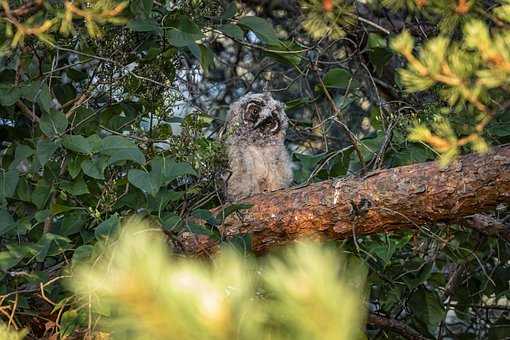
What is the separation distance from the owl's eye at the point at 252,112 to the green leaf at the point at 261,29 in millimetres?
785

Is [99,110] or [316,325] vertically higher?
[316,325]

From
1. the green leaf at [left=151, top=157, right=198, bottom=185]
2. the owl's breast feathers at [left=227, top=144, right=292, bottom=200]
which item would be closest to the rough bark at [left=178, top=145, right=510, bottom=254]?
the green leaf at [left=151, top=157, right=198, bottom=185]

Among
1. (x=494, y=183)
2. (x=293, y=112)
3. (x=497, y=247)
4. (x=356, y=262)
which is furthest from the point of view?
(x=293, y=112)

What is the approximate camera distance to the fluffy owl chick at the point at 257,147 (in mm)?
3467

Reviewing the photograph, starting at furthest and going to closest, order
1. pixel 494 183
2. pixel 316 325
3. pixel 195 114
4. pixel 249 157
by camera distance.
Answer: pixel 249 157 → pixel 195 114 → pixel 494 183 → pixel 316 325

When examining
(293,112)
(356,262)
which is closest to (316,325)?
(356,262)

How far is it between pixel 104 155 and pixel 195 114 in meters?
0.39

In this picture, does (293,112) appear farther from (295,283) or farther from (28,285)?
(295,283)

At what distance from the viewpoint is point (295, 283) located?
103cm

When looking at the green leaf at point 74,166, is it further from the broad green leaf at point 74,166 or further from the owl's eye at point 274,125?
the owl's eye at point 274,125

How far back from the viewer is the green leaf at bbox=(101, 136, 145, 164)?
2359 millimetres

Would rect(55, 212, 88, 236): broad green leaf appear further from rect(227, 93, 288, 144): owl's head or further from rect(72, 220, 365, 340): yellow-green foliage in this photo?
rect(72, 220, 365, 340): yellow-green foliage

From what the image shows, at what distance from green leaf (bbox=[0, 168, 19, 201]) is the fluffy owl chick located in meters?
1.11

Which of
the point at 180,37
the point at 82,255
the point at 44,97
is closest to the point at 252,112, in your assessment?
the point at 180,37
